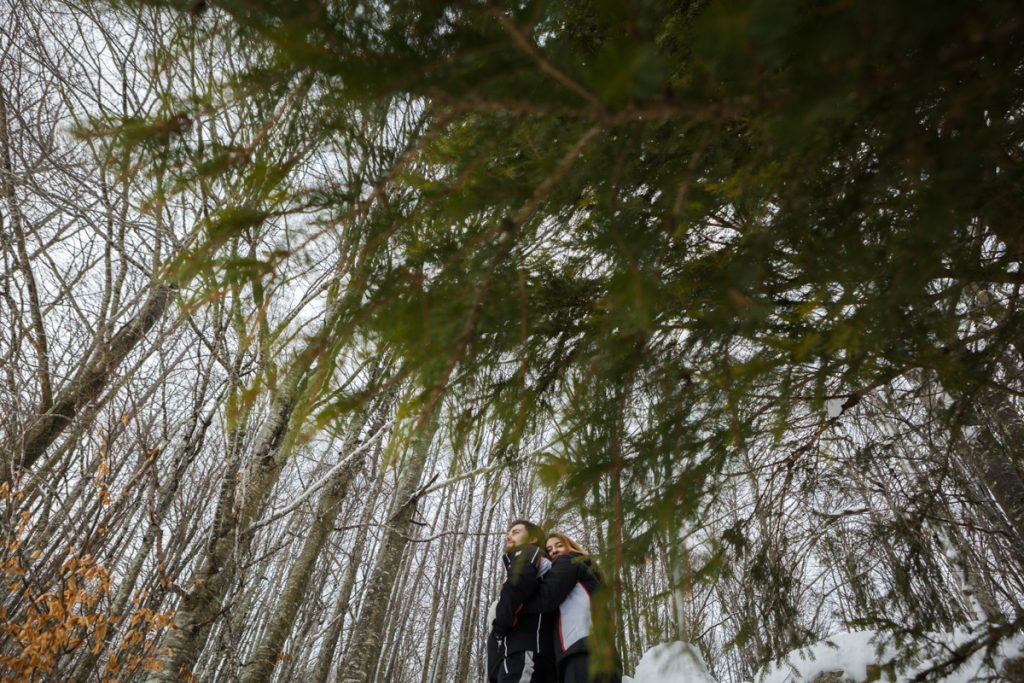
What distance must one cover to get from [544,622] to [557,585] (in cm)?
40

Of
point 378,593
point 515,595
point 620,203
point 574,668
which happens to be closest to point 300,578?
point 378,593

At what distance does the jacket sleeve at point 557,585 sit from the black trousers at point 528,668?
34cm

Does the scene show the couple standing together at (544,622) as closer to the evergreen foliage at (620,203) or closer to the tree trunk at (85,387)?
the evergreen foliage at (620,203)

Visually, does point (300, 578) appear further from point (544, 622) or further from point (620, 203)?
point (620, 203)

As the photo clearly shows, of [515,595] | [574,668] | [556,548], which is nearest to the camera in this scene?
[574,668]

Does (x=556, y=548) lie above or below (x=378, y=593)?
below

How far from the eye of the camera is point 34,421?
14.5ft

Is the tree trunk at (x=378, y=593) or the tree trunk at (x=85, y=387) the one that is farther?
the tree trunk at (x=378, y=593)

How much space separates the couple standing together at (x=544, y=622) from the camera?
3.30 m

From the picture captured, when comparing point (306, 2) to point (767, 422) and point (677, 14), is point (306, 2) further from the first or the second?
point (767, 422)

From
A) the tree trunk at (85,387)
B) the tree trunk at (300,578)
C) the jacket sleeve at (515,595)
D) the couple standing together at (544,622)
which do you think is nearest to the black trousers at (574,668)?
the couple standing together at (544,622)

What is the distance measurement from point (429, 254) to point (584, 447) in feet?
2.28

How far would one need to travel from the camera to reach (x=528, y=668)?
11.3ft

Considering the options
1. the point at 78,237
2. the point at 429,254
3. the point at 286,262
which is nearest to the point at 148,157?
the point at 286,262
